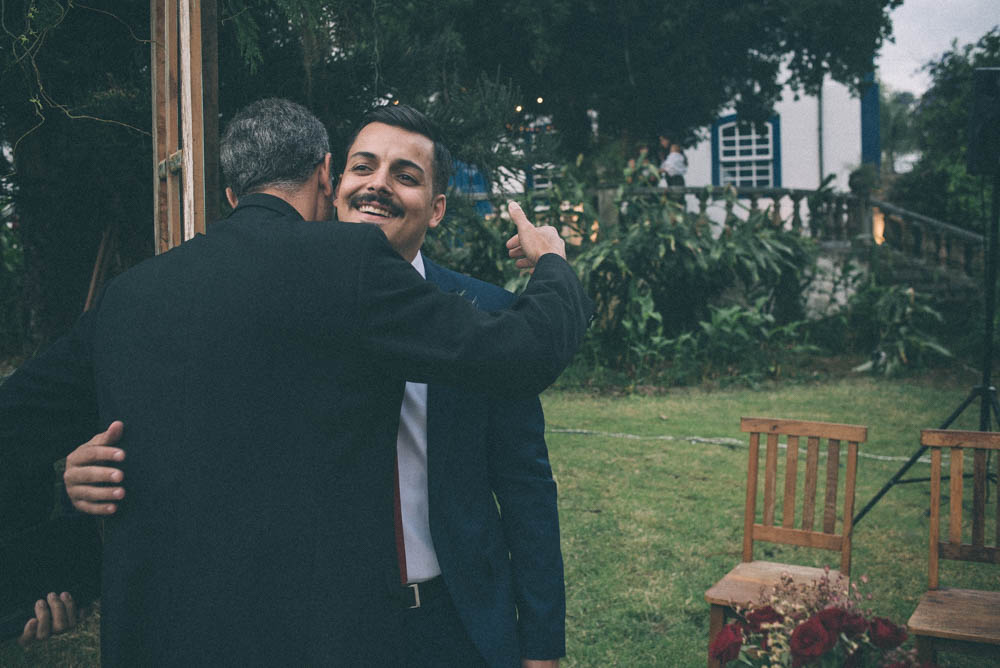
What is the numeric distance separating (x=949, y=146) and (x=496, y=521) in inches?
634

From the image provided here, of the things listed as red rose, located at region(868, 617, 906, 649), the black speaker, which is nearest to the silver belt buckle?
red rose, located at region(868, 617, 906, 649)

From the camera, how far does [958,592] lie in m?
3.58

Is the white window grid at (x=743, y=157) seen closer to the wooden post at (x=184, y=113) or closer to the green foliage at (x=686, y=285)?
the green foliage at (x=686, y=285)

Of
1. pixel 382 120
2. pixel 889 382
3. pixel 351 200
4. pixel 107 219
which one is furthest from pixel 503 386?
pixel 889 382

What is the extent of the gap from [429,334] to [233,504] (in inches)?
17.2

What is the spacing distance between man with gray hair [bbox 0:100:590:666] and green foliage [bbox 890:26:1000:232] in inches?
582

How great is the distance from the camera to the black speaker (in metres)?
5.45

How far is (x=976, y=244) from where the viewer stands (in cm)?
1322

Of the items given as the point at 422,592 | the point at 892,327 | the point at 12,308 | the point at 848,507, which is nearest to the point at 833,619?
the point at 848,507

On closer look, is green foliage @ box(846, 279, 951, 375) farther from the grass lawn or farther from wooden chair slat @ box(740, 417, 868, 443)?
wooden chair slat @ box(740, 417, 868, 443)

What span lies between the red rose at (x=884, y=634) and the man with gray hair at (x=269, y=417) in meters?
1.88

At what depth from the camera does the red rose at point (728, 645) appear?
109 inches

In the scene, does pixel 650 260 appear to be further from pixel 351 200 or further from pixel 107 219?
pixel 351 200

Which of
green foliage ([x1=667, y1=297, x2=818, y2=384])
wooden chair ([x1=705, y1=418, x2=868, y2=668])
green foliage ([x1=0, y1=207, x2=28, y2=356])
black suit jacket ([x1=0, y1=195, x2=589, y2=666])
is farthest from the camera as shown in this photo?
green foliage ([x1=667, y1=297, x2=818, y2=384])
